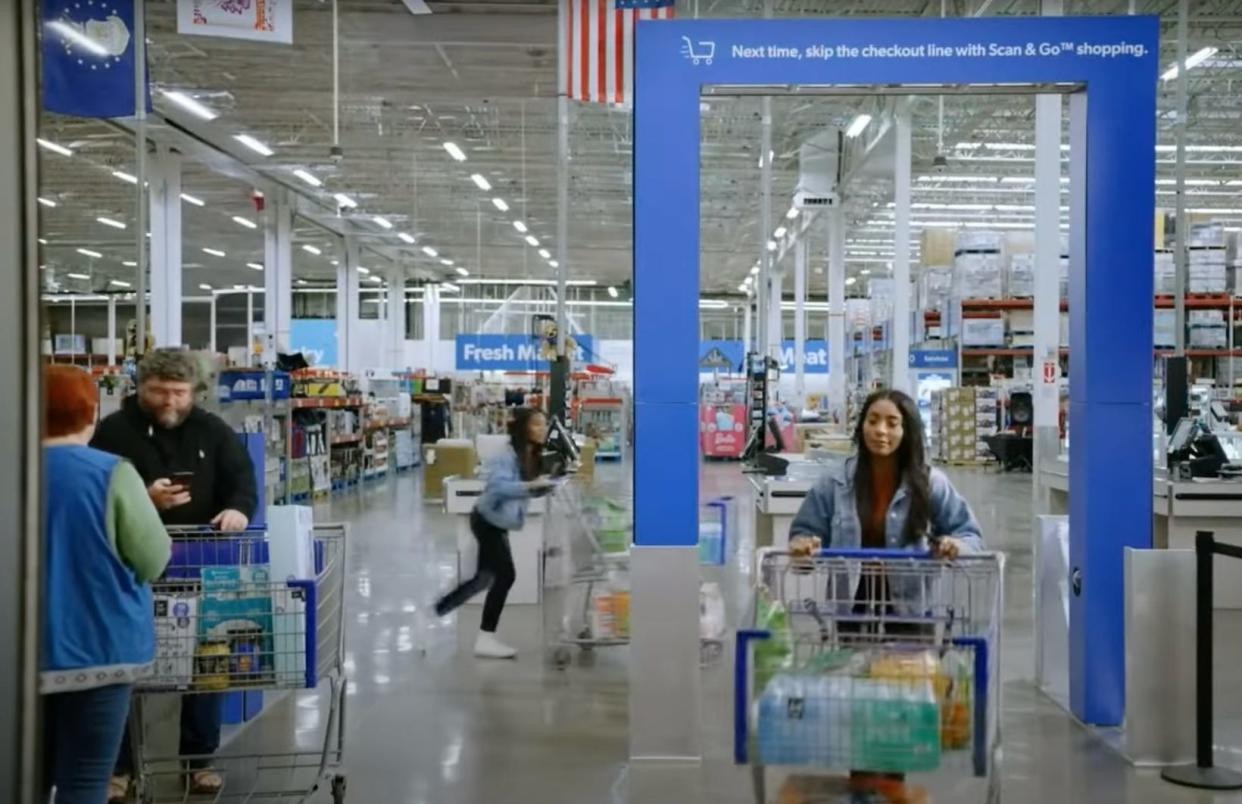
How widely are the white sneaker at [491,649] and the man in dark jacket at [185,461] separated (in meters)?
2.35

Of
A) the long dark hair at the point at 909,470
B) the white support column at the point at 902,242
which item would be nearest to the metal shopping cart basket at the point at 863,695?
the long dark hair at the point at 909,470

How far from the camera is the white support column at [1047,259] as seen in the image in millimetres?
8312

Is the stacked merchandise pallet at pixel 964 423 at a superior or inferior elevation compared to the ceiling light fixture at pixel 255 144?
inferior

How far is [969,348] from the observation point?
18.5 metres

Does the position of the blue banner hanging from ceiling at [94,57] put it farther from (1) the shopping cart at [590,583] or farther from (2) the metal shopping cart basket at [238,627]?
(2) the metal shopping cart basket at [238,627]

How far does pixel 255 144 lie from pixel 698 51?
14092 mm

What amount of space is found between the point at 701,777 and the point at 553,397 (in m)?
3.02

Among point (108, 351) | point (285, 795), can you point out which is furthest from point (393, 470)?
point (285, 795)

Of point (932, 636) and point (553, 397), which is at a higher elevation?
point (553, 397)

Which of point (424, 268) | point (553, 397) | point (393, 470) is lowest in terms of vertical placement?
point (393, 470)

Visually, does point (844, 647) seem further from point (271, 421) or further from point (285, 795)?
point (271, 421)

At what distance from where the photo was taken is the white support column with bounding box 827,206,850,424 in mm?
20375

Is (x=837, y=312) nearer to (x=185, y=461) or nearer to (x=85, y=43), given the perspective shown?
(x=85, y=43)

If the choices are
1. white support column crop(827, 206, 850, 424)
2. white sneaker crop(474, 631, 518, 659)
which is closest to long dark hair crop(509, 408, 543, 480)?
white sneaker crop(474, 631, 518, 659)
